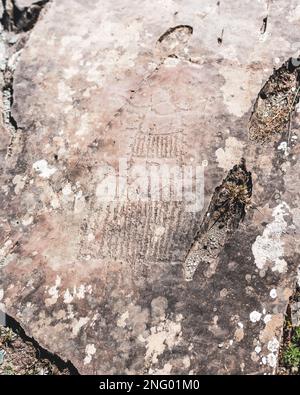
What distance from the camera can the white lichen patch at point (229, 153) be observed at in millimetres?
4156

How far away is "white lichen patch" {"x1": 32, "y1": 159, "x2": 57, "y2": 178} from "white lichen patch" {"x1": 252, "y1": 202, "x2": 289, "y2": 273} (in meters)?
1.75

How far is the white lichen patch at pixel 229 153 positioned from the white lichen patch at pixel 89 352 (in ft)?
5.73

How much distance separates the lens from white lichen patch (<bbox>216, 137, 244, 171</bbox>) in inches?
164

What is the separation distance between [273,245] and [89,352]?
1622 millimetres

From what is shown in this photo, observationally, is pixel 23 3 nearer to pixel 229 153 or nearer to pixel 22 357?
pixel 229 153

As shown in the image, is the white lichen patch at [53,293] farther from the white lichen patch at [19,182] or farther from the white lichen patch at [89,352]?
the white lichen patch at [19,182]

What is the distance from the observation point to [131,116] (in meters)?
4.34

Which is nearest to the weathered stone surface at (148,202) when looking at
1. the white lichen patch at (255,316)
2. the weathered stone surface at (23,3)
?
the white lichen patch at (255,316)

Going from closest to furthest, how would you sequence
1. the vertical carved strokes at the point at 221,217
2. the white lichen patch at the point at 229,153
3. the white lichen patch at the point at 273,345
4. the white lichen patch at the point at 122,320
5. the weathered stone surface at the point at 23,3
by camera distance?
the white lichen patch at the point at 273,345 → the white lichen patch at the point at 122,320 → the vertical carved strokes at the point at 221,217 → the white lichen patch at the point at 229,153 → the weathered stone surface at the point at 23,3

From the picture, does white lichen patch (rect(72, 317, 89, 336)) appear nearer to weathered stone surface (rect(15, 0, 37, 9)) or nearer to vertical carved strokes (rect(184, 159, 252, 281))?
vertical carved strokes (rect(184, 159, 252, 281))

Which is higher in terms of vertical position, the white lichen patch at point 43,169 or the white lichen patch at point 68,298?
the white lichen patch at point 43,169

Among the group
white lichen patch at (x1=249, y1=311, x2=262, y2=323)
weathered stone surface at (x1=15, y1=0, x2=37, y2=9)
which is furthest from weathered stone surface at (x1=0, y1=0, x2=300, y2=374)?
weathered stone surface at (x1=15, y1=0, x2=37, y2=9)

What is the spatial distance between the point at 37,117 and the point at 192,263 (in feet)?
6.05
